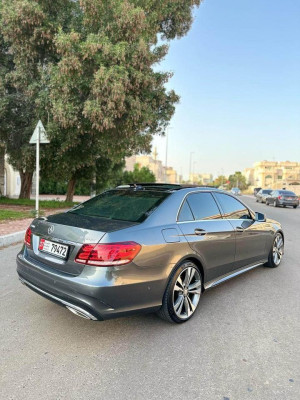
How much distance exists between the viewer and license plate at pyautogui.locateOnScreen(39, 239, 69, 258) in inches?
120

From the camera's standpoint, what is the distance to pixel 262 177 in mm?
100000

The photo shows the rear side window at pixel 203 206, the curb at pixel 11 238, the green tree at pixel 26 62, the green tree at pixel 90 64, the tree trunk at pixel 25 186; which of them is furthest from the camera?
the tree trunk at pixel 25 186

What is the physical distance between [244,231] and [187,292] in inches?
61.5

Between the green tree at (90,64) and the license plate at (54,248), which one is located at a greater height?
the green tree at (90,64)

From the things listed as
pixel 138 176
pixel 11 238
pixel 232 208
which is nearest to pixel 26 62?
pixel 11 238

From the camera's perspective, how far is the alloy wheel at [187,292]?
3.41m

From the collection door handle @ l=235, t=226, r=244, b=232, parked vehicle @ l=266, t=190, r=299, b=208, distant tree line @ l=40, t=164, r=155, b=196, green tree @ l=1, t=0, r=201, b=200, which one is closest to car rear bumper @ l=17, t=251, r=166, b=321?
door handle @ l=235, t=226, r=244, b=232

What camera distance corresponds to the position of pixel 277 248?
19.2 ft

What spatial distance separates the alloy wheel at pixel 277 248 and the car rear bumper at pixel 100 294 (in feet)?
11.0

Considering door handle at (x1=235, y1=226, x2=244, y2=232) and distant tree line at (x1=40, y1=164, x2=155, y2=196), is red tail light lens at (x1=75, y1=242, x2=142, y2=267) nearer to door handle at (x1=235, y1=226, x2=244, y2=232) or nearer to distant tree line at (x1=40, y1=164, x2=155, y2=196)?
door handle at (x1=235, y1=226, x2=244, y2=232)

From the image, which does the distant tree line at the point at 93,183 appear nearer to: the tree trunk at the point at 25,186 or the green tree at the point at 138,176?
the green tree at the point at 138,176

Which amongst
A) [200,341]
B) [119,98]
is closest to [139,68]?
[119,98]

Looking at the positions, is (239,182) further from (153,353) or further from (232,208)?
(153,353)

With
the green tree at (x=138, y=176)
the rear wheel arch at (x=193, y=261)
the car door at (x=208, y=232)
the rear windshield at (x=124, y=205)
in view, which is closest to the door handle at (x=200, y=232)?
the car door at (x=208, y=232)
